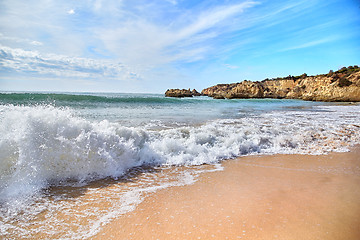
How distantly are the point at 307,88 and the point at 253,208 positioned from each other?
202ft

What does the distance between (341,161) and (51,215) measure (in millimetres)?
5297

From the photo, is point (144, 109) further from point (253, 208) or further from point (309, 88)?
point (309, 88)

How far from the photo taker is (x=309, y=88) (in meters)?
51.9

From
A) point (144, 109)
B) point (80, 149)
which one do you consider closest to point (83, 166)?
point (80, 149)

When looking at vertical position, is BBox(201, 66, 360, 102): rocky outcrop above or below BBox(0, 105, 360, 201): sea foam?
above

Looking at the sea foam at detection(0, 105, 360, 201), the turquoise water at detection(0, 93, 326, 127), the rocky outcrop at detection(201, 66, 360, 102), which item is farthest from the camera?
the rocky outcrop at detection(201, 66, 360, 102)

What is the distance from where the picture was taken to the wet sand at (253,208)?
1953 mm

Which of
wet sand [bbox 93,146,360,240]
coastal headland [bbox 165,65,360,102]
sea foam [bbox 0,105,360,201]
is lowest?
wet sand [bbox 93,146,360,240]

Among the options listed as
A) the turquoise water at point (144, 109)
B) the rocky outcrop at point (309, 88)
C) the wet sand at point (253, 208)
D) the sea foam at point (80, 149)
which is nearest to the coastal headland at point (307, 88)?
the rocky outcrop at point (309, 88)

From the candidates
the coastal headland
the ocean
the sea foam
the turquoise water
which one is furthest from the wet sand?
the coastal headland

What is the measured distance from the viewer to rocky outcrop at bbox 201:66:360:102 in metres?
34.4

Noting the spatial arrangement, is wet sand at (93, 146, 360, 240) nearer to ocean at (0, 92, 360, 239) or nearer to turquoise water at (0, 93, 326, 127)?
ocean at (0, 92, 360, 239)

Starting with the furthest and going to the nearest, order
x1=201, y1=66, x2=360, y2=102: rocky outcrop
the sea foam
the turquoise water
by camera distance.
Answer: x1=201, y1=66, x2=360, y2=102: rocky outcrop
the turquoise water
the sea foam

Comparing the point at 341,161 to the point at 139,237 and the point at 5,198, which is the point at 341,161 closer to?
the point at 139,237
